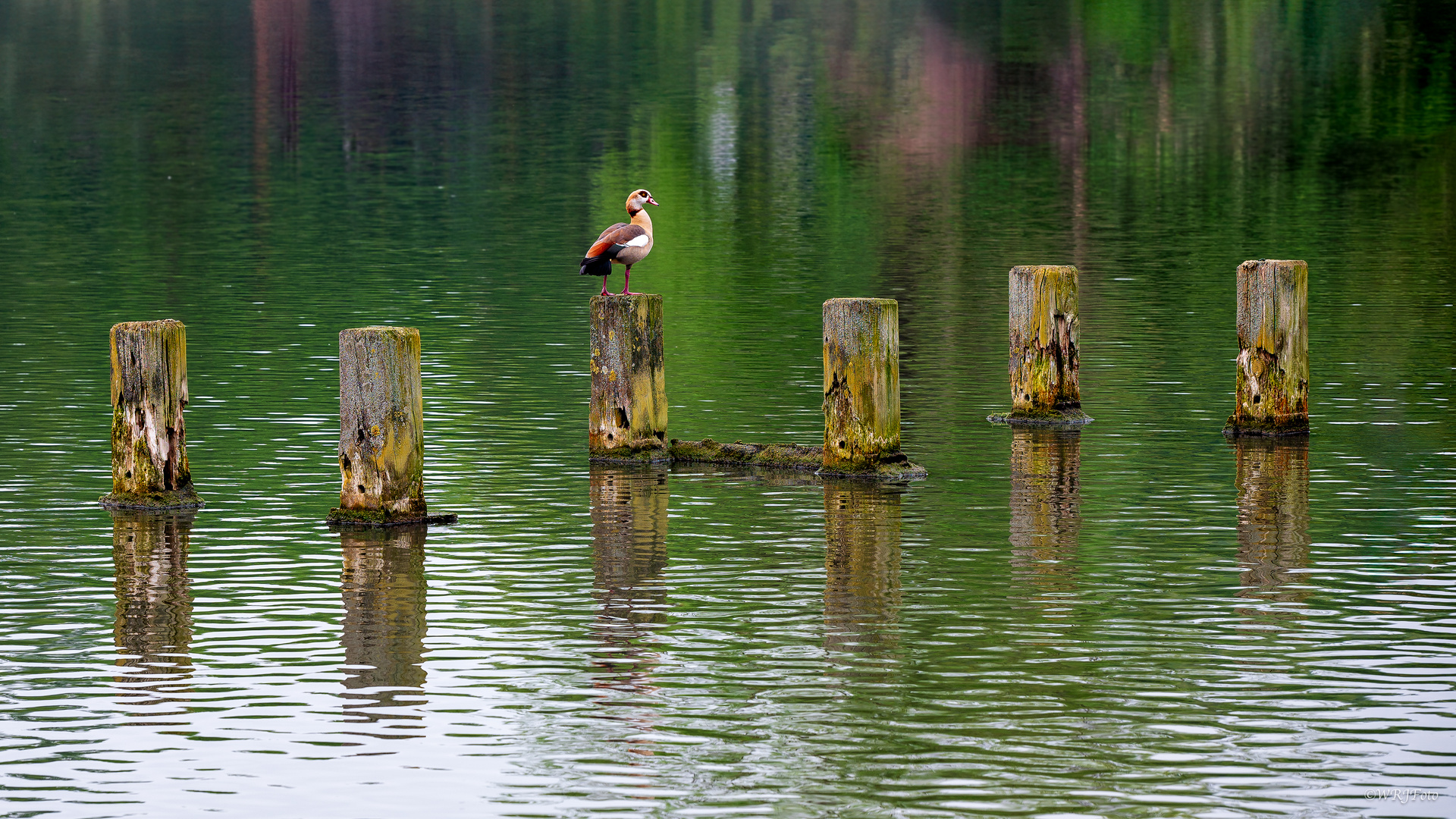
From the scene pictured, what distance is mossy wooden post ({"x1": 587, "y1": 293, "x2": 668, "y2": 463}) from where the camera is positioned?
20.7 meters

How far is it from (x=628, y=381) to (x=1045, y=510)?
13.8 feet

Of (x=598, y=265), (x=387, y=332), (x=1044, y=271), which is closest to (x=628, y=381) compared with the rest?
(x=598, y=265)

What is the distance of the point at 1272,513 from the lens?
1867cm

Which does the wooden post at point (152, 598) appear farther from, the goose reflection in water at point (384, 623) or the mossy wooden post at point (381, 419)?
the mossy wooden post at point (381, 419)

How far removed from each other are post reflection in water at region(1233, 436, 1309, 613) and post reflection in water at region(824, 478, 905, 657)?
251 centimetres

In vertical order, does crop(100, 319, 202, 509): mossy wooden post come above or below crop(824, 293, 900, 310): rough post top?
below

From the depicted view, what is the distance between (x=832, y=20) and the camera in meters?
137

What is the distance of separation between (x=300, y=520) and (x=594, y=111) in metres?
77.7

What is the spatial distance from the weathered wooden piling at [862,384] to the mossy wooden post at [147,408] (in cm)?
541

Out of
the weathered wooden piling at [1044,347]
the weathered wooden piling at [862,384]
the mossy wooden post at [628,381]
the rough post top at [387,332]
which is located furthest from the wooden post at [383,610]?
the weathered wooden piling at [1044,347]

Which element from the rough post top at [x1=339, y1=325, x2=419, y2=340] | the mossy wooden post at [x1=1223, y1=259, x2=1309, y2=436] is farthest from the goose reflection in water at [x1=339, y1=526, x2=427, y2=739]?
the mossy wooden post at [x1=1223, y1=259, x2=1309, y2=436]

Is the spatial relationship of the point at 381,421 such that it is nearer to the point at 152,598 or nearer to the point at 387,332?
the point at 387,332

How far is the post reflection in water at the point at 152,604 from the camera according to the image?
526 inches

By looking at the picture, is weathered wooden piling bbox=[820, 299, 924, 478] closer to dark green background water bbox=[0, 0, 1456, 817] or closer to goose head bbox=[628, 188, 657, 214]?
dark green background water bbox=[0, 0, 1456, 817]
